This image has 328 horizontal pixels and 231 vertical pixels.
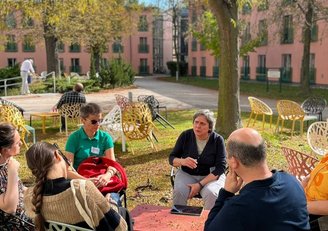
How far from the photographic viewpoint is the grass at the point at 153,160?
603 cm

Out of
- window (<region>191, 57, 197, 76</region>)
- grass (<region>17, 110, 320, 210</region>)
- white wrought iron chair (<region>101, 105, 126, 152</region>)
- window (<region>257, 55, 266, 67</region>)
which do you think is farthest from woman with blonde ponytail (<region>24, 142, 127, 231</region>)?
window (<region>191, 57, 197, 76</region>)

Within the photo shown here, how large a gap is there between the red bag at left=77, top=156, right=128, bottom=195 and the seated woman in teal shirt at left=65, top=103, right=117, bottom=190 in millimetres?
305

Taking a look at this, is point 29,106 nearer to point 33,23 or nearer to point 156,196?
point 33,23

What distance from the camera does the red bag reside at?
405 cm

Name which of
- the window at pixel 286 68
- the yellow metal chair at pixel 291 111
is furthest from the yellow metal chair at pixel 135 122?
the window at pixel 286 68

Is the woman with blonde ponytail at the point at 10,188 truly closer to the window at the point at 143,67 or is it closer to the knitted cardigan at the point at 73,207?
the knitted cardigan at the point at 73,207

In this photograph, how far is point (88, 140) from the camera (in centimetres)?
461

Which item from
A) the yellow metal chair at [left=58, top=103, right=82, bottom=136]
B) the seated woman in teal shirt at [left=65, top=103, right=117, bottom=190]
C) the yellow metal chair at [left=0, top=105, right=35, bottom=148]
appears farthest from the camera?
the yellow metal chair at [left=58, top=103, right=82, bottom=136]

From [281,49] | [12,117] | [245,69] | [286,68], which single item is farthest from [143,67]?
[12,117]

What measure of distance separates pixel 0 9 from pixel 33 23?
18539 millimetres

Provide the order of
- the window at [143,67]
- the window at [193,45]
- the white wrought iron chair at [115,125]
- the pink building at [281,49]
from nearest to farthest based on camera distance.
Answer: the white wrought iron chair at [115,125], the pink building at [281,49], the window at [193,45], the window at [143,67]

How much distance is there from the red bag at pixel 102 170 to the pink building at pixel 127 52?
142ft

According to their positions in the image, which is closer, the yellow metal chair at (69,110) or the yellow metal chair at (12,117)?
the yellow metal chair at (12,117)

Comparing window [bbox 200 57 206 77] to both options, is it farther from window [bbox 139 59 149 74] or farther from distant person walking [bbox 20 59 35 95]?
distant person walking [bbox 20 59 35 95]
